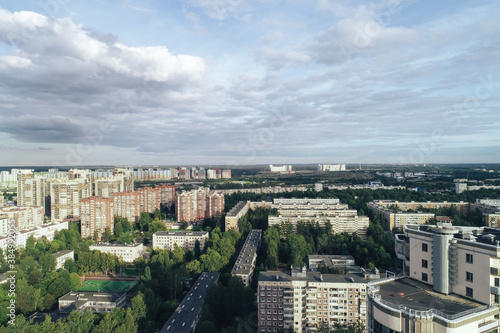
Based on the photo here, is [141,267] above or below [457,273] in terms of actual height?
below

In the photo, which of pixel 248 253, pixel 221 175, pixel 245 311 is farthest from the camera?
pixel 221 175

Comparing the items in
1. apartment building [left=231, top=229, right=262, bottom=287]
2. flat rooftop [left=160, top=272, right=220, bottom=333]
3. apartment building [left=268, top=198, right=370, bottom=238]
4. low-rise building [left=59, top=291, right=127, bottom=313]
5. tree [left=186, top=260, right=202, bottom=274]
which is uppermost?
apartment building [left=268, top=198, right=370, bottom=238]

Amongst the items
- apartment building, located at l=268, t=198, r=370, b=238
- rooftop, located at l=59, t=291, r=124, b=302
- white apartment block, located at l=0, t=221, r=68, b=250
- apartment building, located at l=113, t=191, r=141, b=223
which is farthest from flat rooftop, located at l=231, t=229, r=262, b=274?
white apartment block, located at l=0, t=221, r=68, b=250

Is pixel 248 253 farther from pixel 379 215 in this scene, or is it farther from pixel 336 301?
pixel 379 215

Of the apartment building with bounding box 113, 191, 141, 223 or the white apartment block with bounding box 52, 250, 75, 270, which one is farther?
the apartment building with bounding box 113, 191, 141, 223

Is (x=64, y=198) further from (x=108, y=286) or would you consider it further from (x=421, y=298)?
(x=421, y=298)

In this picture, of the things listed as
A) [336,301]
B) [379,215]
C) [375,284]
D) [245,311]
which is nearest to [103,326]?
[245,311]

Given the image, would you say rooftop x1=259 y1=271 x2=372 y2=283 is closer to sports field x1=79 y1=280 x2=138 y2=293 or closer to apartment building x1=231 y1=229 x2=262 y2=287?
apartment building x1=231 y1=229 x2=262 y2=287
